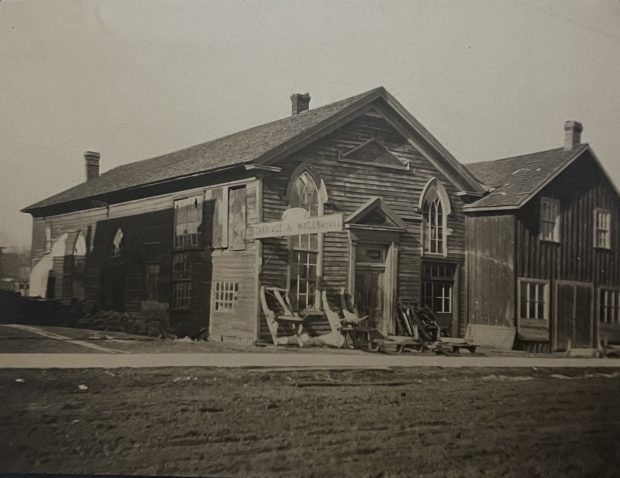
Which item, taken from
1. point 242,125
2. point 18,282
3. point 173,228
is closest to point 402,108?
point 242,125

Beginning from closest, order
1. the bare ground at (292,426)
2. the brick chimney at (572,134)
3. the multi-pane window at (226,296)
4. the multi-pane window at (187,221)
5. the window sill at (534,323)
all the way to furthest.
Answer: the bare ground at (292,426) < the multi-pane window at (226,296) < the multi-pane window at (187,221) < the brick chimney at (572,134) < the window sill at (534,323)

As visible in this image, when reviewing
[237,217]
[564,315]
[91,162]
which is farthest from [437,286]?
[91,162]

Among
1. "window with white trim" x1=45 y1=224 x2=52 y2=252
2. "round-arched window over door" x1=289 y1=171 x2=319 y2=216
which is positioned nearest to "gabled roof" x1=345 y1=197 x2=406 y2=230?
"round-arched window over door" x1=289 y1=171 x2=319 y2=216

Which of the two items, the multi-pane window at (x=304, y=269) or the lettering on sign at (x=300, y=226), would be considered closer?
the lettering on sign at (x=300, y=226)

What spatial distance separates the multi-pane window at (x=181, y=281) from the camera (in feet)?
20.0

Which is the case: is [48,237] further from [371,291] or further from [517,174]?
[517,174]

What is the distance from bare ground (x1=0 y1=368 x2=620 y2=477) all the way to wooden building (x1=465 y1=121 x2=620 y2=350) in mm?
817

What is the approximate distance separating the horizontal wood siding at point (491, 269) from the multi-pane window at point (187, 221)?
8.82ft

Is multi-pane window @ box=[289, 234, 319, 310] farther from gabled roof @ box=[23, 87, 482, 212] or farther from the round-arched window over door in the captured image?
gabled roof @ box=[23, 87, 482, 212]

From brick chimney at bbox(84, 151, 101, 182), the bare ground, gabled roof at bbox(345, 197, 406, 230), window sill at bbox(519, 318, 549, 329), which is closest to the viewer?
the bare ground

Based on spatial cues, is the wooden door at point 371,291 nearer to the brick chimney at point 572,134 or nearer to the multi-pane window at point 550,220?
the multi-pane window at point 550,220

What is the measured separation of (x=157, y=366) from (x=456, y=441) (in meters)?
2.53

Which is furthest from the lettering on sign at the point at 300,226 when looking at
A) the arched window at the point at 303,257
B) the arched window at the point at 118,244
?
the arched window at the point at 118,244

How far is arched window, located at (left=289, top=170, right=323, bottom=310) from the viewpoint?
6.18 meters
